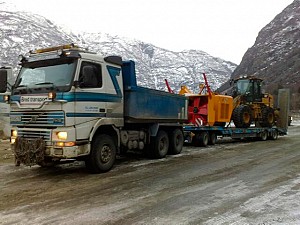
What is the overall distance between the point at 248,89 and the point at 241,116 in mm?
2183

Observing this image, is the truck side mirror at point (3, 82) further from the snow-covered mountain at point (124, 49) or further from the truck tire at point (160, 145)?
the snow-covered mountain at point (124, 49)

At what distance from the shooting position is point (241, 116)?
646 inches

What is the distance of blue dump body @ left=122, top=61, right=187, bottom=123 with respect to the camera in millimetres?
9414

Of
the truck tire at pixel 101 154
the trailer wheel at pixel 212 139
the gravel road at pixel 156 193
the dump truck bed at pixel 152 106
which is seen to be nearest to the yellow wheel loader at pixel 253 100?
the trailer wheel at pixel 212 139

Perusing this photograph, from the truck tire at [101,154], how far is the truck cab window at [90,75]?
4.08ft

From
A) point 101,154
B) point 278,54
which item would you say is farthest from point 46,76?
point 278,54

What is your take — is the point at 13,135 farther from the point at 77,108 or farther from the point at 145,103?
the point at 145,103

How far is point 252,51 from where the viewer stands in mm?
129375

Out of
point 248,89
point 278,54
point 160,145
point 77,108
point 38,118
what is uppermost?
point 278,54

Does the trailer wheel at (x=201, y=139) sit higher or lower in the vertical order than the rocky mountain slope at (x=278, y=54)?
lower

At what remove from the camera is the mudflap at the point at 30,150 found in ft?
25.1

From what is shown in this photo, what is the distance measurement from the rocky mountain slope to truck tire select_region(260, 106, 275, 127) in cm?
6232

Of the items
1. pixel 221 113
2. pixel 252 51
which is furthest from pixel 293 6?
pixel 221 113

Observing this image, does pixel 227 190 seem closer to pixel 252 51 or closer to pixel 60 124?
pixel 60 124
